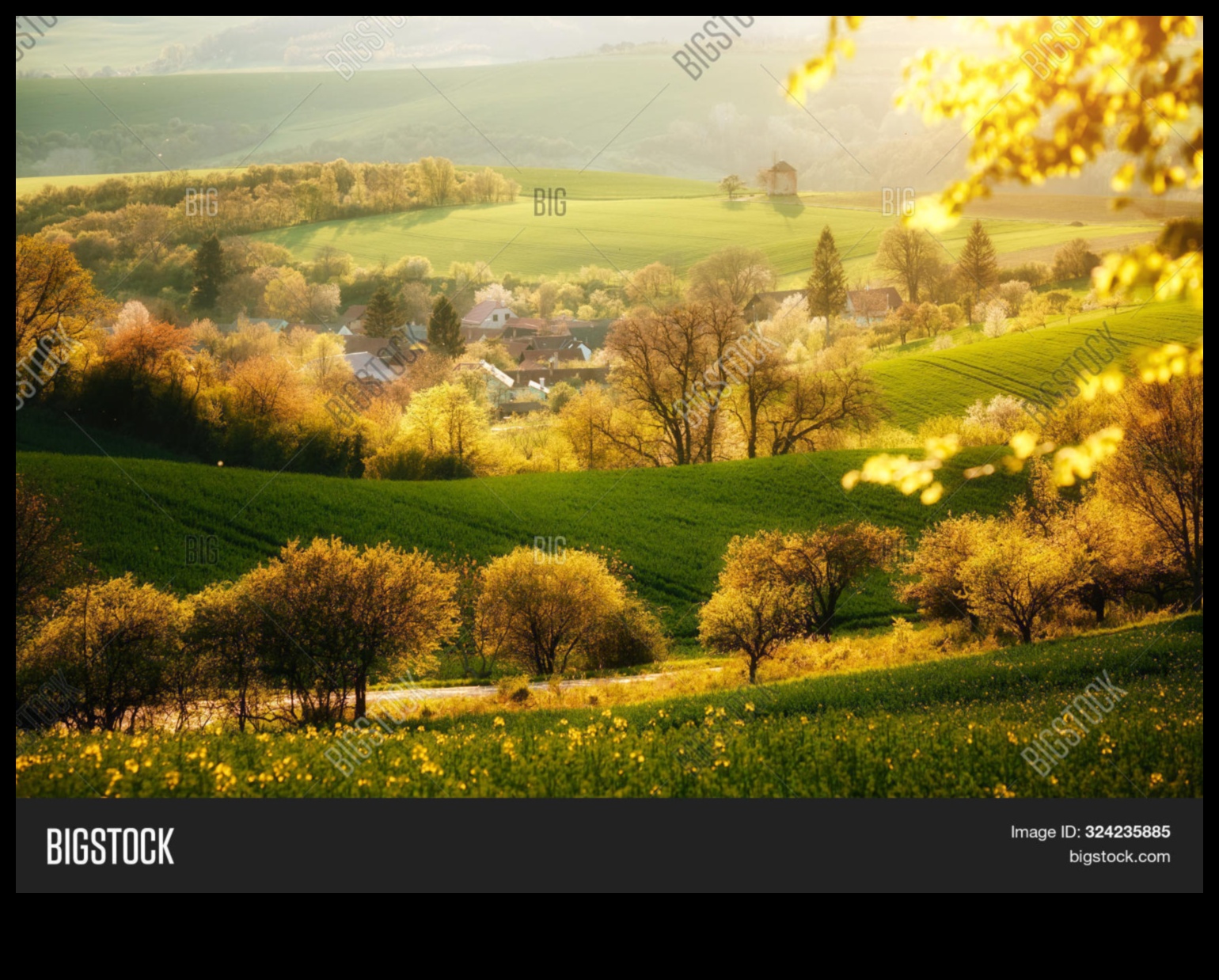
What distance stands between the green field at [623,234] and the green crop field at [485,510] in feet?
7.47

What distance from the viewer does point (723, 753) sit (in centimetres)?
712

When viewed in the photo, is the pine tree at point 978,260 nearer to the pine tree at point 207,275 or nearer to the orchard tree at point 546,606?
the orchard tree at point 546,606

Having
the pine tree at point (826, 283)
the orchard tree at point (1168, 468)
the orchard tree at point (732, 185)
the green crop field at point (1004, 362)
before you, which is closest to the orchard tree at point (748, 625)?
the green crop field at point (1004, 362)

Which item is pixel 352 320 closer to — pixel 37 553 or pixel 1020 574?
pixel 37 553

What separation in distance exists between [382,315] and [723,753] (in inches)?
221

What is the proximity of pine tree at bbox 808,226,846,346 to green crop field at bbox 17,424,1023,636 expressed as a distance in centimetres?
152

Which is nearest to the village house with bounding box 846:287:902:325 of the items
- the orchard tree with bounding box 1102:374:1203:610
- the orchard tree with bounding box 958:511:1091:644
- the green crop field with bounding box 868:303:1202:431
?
the green crop field with bounding box 868:303:1202:431

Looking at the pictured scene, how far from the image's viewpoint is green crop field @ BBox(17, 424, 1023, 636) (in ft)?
28.5

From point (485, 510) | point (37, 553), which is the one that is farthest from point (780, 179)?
point (37, 553)

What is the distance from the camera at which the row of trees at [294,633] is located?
8078 mm

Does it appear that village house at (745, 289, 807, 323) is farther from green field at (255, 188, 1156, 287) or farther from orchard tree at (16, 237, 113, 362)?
orchard tree at (16, 237, 113, 362)

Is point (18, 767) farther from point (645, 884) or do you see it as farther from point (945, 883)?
point (945, 883)

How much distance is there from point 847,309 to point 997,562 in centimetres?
304

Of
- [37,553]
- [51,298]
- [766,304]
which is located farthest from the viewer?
[766,304]
